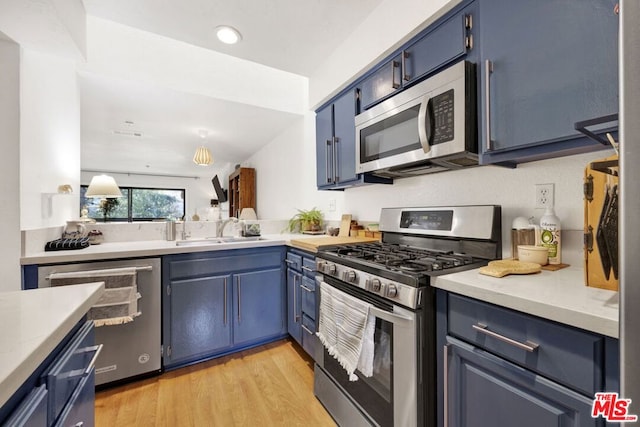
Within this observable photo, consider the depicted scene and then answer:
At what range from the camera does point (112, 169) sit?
6973 mm

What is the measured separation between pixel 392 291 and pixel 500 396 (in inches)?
17.1

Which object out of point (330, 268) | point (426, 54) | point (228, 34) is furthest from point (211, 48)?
point (330, 268)

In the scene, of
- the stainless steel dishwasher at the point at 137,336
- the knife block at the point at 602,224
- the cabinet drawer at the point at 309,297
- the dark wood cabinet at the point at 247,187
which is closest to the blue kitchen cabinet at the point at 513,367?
the knife block at the point at 602,224

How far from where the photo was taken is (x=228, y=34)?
73.3 inches

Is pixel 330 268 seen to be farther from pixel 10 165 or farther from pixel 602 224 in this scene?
pixel 10 165

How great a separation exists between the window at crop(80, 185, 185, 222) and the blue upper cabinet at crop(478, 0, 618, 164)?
7903mm

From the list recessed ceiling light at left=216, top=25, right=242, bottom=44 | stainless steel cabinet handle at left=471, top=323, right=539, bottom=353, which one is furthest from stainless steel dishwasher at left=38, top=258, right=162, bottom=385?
stainless steel cabinet handle at left=471, top=323, right=539, bottom=353

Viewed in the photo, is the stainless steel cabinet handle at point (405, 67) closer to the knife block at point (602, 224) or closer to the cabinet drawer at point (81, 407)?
the knife block at point (602, 224)

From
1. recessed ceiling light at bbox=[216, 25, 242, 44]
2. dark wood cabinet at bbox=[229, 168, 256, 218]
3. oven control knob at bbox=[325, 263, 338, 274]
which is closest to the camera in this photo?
oven control knob at bbox=[325, 263, 338, 274]

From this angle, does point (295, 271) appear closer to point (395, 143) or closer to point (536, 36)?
point (395, 143)

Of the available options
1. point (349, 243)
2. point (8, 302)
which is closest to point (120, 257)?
point (8, 302)

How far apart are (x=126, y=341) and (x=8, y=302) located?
1224 mm

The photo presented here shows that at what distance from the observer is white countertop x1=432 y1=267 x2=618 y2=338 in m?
0.63

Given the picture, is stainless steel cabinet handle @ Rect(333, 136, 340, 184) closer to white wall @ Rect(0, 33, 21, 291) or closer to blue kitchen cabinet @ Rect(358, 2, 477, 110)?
blue kitchen cabinet @ Rect(358, 2, 477, 110)
